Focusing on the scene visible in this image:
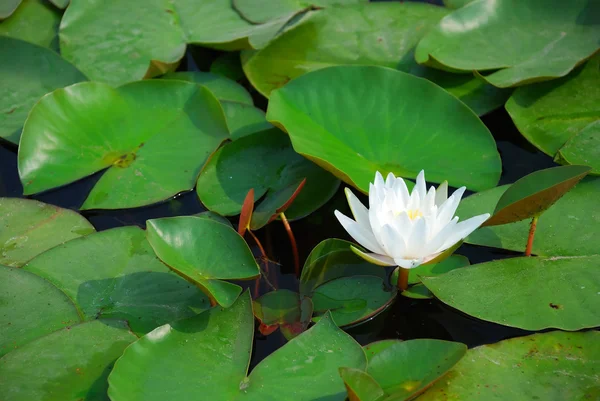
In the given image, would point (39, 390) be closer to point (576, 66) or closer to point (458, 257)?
point (458, 257)

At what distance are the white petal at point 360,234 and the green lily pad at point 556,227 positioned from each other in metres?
0.41

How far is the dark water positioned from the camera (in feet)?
6.44

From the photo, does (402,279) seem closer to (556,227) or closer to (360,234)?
(360,234)

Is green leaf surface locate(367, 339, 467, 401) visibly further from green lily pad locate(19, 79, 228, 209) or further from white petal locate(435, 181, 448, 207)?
green lily pad locate(19, 79, 228, 209)

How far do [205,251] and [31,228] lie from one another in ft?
2.58

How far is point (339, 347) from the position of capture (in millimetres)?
1704

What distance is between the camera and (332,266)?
205 cm

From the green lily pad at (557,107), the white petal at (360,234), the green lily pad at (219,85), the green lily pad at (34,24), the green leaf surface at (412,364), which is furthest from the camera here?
the green lily pad at (34,24)

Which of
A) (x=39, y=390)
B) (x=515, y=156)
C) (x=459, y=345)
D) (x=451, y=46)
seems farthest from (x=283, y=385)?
(x=451, y=46)

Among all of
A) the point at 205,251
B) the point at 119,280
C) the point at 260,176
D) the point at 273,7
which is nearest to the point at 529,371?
the point at 205,251

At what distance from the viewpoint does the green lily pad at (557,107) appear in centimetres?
244

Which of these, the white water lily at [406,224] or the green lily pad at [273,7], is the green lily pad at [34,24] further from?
the white water lily at [406,224]

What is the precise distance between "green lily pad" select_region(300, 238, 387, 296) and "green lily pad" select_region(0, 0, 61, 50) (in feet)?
6.03

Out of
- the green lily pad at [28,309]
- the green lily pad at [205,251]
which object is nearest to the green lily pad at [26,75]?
the green lily pad at [28,309]
